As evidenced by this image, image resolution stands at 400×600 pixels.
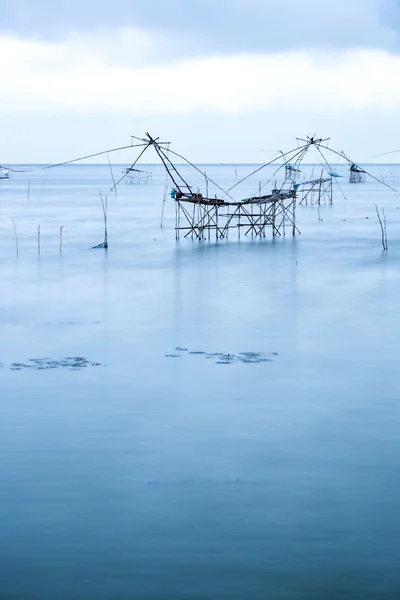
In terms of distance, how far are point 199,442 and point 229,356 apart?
155 inches

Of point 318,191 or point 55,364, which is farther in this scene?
point 318,191

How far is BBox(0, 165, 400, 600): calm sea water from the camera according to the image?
227 inches

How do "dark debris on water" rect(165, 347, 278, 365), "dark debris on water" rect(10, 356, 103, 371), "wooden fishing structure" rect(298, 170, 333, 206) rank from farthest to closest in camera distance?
"wooden fishing structure" rect(298, 170, 333, 206) → "dark debris on water" rect(165, 347, 278, 365) → "dark debris on water" rect(10, 356, 103, 371)

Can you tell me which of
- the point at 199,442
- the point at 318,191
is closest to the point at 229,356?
the point at 199,442

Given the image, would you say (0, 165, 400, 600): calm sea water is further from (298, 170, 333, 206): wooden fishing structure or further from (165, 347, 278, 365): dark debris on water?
(298, 170, 333, 206): wooden fishing structure

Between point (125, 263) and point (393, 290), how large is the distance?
7.46 metres

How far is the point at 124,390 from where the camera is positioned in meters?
10.3

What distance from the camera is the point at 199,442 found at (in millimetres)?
8297

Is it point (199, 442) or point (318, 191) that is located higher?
point (318, 191)

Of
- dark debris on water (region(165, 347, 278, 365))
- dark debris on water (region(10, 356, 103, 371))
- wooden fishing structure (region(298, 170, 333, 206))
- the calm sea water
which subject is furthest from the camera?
wooden fishing structure (region(298, 170, 333, 206))

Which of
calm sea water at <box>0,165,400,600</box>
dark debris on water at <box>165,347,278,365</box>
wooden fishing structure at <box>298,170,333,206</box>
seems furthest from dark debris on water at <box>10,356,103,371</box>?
wooden fishing structure at <box>298,170,333,206</box>

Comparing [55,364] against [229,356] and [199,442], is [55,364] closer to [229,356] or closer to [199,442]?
[229,356]

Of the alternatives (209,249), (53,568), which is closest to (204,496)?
(53,568)

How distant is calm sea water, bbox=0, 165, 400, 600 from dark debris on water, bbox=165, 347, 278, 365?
8 cm
